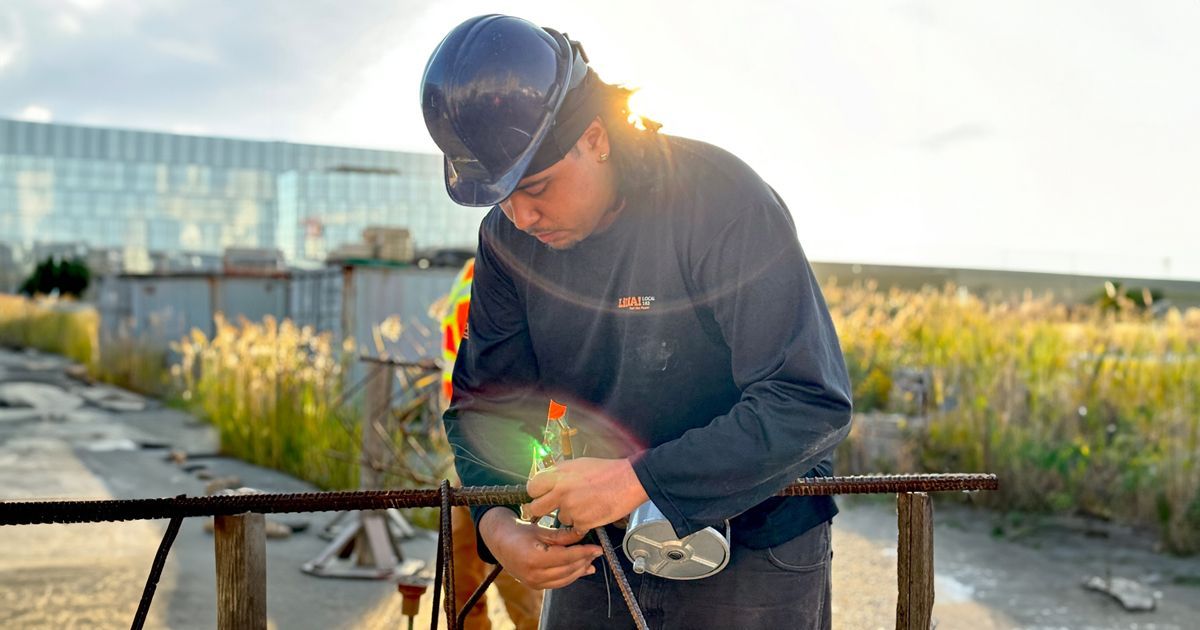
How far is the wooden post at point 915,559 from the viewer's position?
6.34 feet

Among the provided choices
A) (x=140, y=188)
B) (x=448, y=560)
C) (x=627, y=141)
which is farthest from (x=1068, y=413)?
(x=140, y=188)

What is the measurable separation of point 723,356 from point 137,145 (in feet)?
211

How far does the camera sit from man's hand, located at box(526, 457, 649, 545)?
1708 mm

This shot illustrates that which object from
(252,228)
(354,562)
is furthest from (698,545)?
(252,228)

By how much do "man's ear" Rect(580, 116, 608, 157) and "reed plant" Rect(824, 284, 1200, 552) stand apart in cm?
631

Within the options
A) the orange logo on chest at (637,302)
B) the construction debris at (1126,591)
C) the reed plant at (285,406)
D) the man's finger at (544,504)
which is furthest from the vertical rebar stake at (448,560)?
the reed plant at (285,406)

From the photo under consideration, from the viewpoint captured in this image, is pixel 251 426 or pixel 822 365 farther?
pixel 251 426

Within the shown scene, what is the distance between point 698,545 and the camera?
1856mm

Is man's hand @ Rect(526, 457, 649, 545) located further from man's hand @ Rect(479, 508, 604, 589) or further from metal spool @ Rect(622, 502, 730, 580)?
man's hand @ Rect(479, 508, 604, 589)

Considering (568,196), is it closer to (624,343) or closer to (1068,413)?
(624,343)

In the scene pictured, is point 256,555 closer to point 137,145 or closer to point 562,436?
point 562,436

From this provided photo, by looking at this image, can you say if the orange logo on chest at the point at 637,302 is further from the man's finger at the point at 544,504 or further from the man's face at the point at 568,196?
the man's finger at the point at 544,504

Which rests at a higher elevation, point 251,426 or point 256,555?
point 256,555

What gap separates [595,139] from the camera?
195 centimetres
